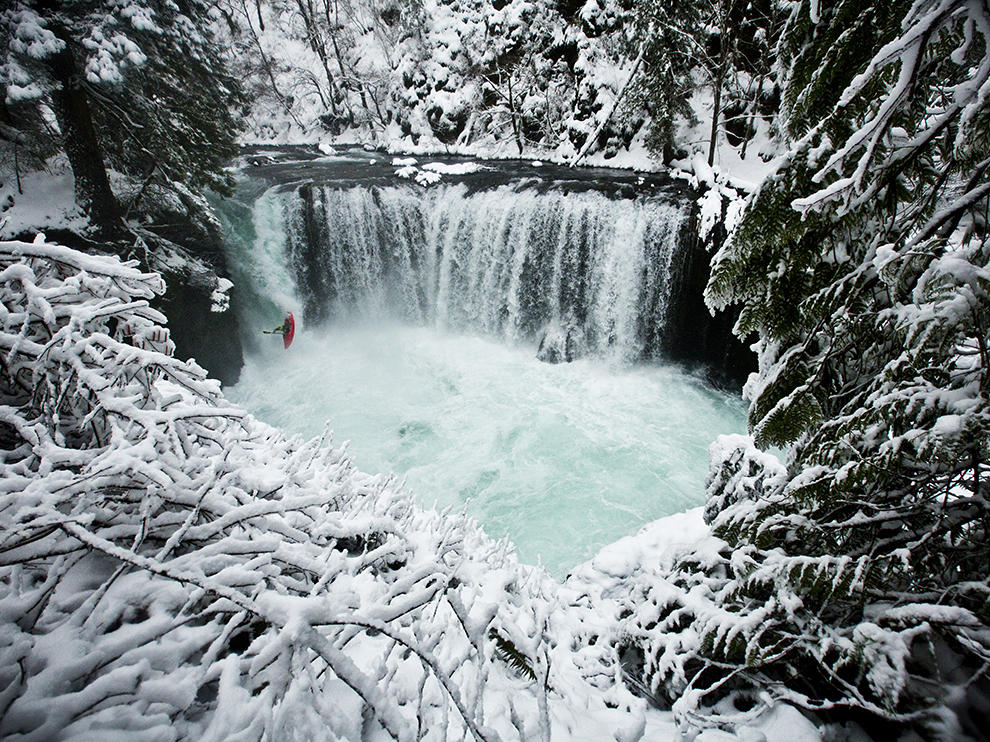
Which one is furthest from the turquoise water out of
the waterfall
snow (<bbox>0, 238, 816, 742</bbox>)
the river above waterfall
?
snow (<bbox>0, 238, 816, 742</bbox>)

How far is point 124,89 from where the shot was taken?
26.5 ft

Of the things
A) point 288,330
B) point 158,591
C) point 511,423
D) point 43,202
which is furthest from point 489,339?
point 158,591

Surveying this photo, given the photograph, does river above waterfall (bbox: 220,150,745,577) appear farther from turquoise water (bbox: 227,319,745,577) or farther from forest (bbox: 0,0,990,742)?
forest (bbox: 0,0,990,742)

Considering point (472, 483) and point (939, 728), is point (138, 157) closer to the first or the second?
point (472, 483)

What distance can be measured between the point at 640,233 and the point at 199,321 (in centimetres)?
1107

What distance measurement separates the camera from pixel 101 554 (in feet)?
4.72

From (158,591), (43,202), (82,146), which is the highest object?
(82,146)

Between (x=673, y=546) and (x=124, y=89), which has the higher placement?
(x=124, y=89)

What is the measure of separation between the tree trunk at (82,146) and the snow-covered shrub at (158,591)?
9312mm

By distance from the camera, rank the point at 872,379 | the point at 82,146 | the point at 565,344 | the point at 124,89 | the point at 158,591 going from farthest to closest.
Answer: the point at 565,344 → the point at 82,146 → the point at 124,89 → the point at 872,379 → the point at 158,591

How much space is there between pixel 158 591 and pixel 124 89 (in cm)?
1060

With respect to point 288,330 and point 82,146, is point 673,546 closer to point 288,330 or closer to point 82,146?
point 288,330

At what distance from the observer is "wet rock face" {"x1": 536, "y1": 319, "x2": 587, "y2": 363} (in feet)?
41.6

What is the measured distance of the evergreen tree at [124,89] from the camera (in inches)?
272
